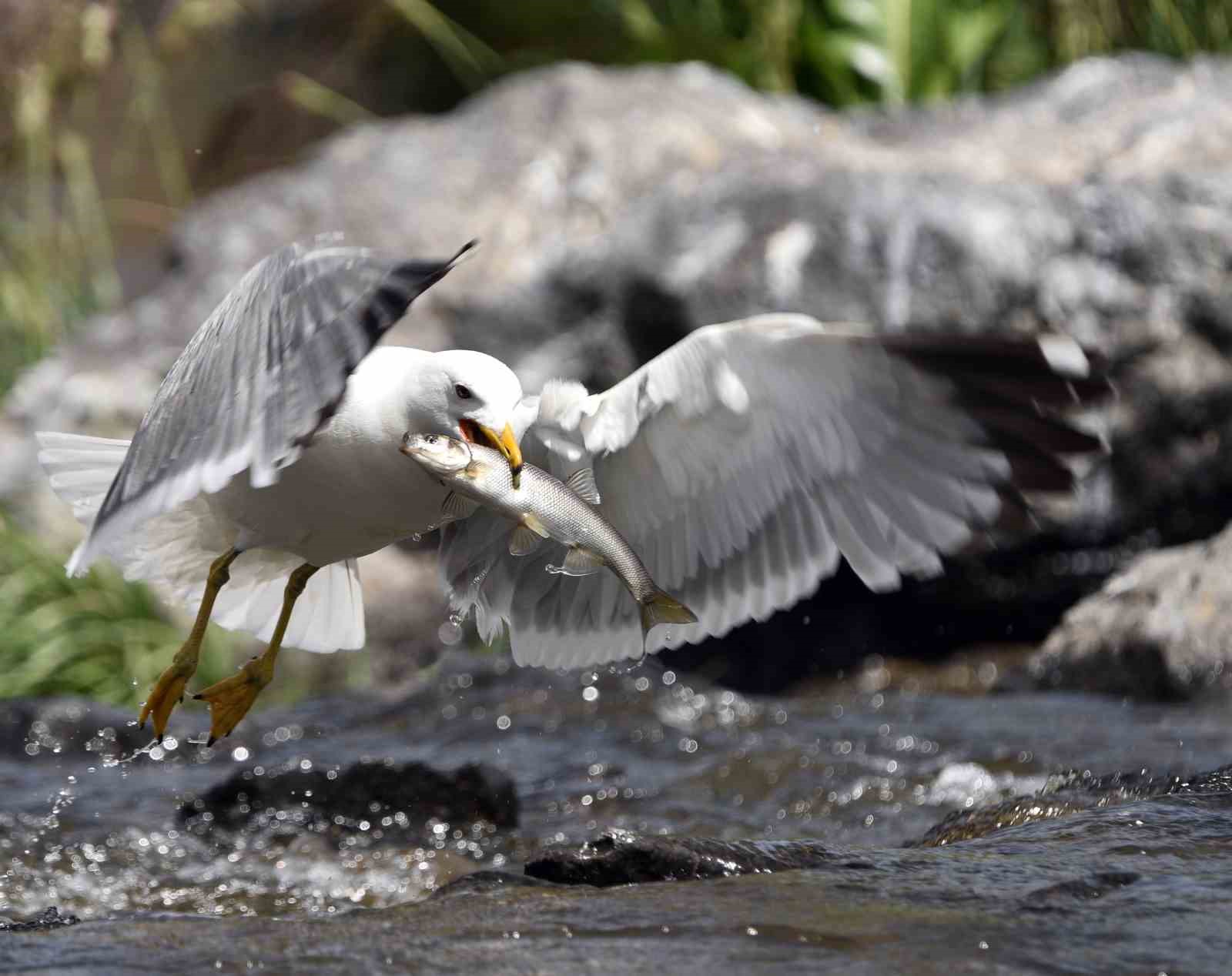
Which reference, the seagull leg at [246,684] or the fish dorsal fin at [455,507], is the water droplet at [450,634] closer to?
the seagull leg at [246,684]

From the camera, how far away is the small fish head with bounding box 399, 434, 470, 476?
273 centimetres

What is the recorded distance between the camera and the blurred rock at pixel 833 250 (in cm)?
567

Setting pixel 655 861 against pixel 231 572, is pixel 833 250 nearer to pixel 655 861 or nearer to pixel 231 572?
pixel 231 572

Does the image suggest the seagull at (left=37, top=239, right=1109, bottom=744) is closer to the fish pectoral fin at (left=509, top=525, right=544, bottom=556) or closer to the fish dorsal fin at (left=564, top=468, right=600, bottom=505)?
the fish dorsal fin at (left=564, top=468, right=600, bottom=505)

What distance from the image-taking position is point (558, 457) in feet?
10.3

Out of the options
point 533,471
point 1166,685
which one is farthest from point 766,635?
point 533,471

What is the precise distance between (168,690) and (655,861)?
1.40 metres

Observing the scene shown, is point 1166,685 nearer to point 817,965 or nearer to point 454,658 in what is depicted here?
point 454,658

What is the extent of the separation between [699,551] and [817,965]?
4.89 ft

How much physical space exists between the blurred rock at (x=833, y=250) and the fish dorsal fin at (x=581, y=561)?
2595 millimetres

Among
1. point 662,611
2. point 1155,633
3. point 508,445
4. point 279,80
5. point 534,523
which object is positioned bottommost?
point 1155,633

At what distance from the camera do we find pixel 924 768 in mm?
4039

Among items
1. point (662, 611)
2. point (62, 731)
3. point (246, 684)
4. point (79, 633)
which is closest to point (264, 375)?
point (662, 611)

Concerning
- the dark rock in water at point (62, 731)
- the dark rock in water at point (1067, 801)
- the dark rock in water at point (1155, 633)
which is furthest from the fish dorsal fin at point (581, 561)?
the dark rock in water at point (1155, 633)
